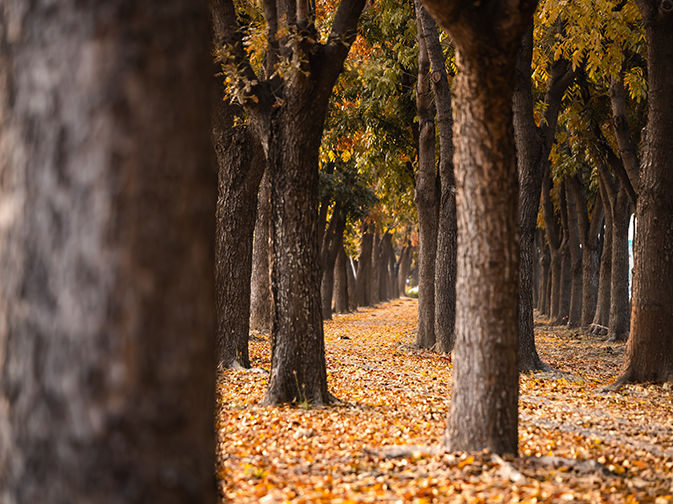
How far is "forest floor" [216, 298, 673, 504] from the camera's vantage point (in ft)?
12.0

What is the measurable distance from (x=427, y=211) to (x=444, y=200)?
41.0 inches

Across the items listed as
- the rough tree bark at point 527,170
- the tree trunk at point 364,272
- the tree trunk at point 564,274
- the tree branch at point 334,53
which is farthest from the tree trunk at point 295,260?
the tree trunk at point 364,272

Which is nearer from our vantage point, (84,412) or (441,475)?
(84,412)

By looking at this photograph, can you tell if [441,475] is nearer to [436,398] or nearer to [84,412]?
[84,412]

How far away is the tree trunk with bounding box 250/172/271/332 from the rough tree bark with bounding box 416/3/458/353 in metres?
4.33

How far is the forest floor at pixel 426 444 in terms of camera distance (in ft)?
12.0

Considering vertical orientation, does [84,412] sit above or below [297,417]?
above

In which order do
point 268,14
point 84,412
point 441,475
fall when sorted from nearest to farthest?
point 84,412 → point 441,475 → point 268,14

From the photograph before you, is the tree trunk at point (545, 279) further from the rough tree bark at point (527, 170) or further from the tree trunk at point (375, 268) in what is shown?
the rough tree bark at point (527, 170)

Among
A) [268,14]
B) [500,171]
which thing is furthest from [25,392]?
[268,14]

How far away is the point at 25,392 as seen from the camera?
6.72 feet

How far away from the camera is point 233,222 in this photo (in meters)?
8.45

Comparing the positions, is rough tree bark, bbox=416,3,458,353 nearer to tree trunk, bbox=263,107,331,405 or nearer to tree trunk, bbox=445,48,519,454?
tree trunk, bbox=263,107,331,405

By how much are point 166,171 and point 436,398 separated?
598 cm
